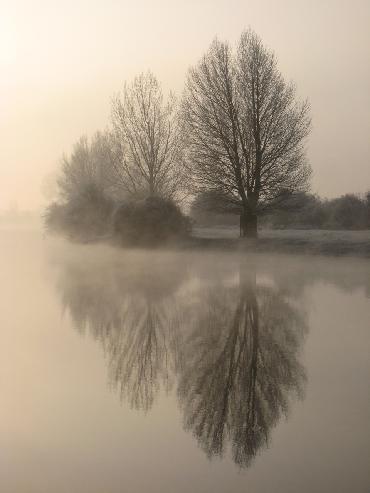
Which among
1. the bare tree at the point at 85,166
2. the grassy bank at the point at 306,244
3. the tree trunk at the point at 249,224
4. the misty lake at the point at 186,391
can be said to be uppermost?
the bare tree at the point at 85,166

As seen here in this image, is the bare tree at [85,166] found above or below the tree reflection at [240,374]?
above

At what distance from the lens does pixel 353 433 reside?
5629 mm

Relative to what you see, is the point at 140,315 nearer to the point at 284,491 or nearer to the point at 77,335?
the point at 77,335

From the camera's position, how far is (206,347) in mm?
8898

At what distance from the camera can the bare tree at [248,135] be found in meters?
27.7

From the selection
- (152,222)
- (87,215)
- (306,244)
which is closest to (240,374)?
(306,244)

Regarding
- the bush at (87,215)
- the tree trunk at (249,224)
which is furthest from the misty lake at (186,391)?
the bush at (87,215)

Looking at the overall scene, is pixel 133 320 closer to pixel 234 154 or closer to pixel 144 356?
pixel 144 356

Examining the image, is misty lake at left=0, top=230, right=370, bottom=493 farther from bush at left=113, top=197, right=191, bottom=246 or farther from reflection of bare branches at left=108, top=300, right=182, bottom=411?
bush at left=113, top=197, right=191, bottom=246

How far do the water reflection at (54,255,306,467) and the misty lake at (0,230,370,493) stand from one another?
0.09 ft

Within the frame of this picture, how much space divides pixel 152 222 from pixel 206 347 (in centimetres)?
2037

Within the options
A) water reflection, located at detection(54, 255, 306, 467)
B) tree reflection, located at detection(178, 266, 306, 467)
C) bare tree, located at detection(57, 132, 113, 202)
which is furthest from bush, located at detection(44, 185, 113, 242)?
tree reflection, located at detection(178, 266, 306, 467)

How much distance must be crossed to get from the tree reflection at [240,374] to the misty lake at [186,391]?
0.02m

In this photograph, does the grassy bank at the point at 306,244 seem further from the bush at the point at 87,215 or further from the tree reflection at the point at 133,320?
the bush at the point at 87,215
